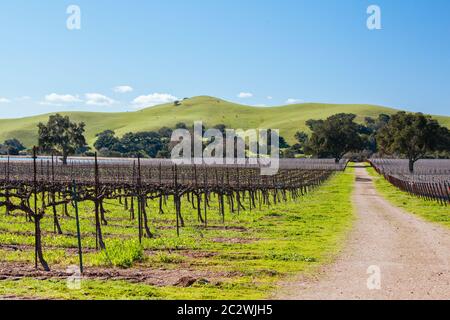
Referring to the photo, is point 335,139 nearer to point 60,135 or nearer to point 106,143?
point 60,135

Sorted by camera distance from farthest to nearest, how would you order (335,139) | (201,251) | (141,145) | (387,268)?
(141,145)
(335,139)
(201,251)
(387,268)

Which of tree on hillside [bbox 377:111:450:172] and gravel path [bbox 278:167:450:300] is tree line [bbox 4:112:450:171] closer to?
tree on hillside [bbox 377:111:450:172]

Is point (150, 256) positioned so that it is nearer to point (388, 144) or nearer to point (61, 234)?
point (61, 234)

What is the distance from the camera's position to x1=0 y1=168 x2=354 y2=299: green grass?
1246 centimetres

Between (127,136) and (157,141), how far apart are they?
11250 mm

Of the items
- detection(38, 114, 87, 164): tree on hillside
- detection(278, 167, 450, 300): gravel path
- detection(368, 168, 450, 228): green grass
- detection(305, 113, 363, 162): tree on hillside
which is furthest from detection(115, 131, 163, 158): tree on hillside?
detection(278, 167, 450, 300): gravel path

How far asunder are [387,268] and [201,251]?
235 inches

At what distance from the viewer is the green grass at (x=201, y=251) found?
1246 centimetres

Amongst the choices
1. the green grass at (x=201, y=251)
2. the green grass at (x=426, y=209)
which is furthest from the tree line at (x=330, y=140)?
the green grass at (x=426, y=209)

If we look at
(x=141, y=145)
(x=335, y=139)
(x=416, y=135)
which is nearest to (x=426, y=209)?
(x=416, y=135)

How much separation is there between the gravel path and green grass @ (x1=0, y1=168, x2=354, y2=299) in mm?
658

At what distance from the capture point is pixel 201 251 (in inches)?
728

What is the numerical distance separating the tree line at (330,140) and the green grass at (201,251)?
27.0 metres
